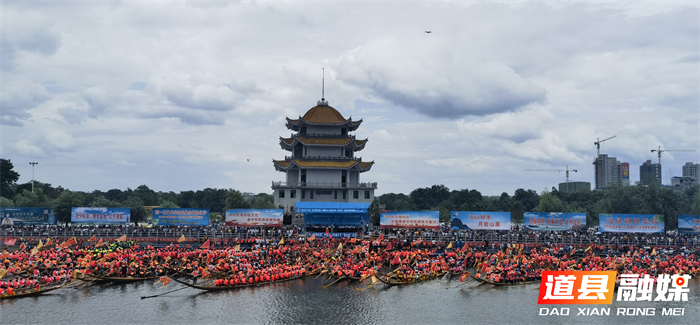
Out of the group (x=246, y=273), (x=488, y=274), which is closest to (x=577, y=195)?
(x=488, y=274)

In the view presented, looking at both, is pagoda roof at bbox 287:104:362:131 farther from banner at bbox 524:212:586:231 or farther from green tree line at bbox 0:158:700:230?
banner at bbox 524:212:586:231

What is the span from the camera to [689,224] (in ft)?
172

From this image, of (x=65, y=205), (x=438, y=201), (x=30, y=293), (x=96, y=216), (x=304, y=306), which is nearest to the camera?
(x=304, y=306)

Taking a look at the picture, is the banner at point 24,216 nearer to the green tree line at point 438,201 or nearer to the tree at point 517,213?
the green tree line at point 438,201

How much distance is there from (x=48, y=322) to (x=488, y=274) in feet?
87.9

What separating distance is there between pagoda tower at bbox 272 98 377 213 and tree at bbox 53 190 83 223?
22.9 m

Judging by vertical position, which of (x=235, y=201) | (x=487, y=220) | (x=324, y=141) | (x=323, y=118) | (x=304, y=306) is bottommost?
(x=304, y=306)

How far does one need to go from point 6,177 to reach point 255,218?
5985 centimetres

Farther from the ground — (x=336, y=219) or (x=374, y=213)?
(x=374, y=213)

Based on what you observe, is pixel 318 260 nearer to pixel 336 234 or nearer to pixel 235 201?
pixel 336 234

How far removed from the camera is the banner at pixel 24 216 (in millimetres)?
54500

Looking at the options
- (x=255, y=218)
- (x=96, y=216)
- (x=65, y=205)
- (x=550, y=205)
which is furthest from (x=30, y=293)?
(x=550, y=205)

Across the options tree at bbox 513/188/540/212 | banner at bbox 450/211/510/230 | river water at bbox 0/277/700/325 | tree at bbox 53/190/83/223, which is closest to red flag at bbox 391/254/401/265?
river water at bbox 0/277/700/325

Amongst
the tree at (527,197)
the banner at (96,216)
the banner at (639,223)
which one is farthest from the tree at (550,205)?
the banner at (96,216)
